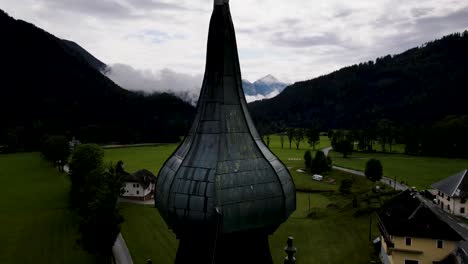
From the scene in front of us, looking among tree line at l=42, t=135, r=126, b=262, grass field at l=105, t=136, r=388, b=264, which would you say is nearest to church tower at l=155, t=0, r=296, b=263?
tree line at l=42, t=135, r=126, b=262

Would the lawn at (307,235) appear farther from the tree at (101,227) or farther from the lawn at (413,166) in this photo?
the lawn at (413,166)

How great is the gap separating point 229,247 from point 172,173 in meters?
1.03

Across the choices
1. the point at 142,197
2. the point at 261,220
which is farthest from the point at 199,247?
the point at 142,197

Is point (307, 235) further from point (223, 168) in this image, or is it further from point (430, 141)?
point (430, 141)

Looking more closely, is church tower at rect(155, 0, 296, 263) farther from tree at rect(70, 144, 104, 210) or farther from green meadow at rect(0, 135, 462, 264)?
tree at rect(70, 144, 104, 210)

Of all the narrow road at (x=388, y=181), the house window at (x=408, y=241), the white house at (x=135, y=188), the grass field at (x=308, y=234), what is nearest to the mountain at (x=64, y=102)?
the white house at (x=135, y=188)

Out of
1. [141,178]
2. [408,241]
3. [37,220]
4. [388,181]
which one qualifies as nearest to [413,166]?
[388,181]

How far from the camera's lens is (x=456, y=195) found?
51.7 m

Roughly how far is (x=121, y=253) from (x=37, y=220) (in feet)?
58.6

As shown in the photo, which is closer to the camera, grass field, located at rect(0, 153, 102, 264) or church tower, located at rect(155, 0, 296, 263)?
church tower, located at rect(155, 0, 296, 263)

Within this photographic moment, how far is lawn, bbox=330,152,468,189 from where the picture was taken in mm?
75412

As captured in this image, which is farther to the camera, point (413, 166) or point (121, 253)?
point (413, 166)

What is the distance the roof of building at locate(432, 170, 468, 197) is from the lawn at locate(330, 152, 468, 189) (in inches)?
505

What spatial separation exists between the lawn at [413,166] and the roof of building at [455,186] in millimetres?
12820
